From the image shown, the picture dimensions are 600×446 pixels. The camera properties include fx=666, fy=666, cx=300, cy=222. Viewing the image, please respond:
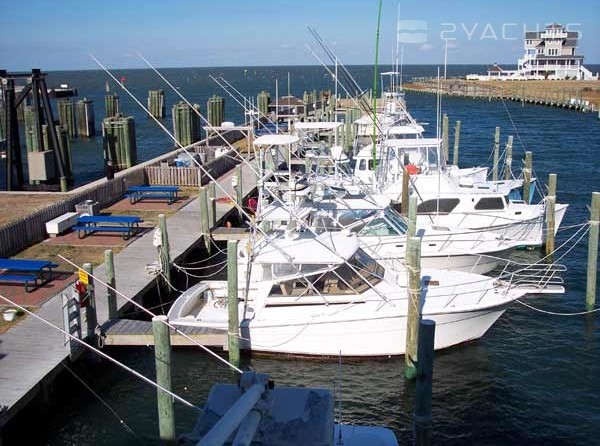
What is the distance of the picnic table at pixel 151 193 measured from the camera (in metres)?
25.1

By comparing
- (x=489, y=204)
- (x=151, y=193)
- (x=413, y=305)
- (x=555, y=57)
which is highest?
(x=555, y=57)

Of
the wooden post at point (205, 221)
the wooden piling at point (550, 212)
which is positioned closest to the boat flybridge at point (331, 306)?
the wooden post at point (205, 221)

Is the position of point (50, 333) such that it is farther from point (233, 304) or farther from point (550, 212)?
point (550, 212)

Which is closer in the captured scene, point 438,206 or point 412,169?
point 438,206

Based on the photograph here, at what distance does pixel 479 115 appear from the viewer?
7619 cm

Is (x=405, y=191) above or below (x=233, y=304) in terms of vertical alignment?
above

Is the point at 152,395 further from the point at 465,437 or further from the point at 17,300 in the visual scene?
the point at 465,437

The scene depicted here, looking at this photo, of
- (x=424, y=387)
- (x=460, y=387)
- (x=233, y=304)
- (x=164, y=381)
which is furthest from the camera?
(x=460, y=387)

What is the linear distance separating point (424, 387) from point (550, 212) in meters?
14.2

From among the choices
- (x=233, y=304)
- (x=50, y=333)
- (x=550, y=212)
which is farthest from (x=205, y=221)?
(x=550, y=212)

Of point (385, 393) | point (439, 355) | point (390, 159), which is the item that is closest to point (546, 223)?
point (390, 159)

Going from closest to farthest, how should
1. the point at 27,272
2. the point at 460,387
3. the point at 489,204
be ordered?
the point at 460,387
the point at 27,272
the point at 489,204

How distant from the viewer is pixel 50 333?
43.3ft

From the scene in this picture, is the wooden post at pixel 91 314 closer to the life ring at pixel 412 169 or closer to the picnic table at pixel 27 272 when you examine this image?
the picnic table at pixel 27 272
